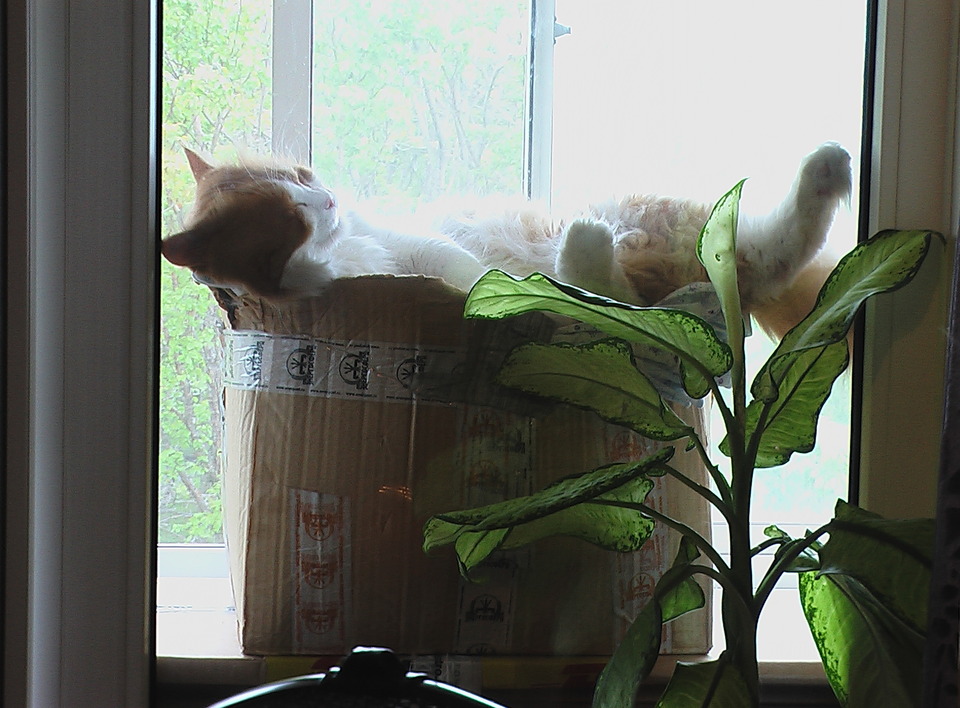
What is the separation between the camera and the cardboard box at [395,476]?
851mm

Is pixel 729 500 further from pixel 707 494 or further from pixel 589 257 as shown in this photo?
pixel 589 257

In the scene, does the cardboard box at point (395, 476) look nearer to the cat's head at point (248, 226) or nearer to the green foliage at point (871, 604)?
the cat's head at point (248, 226)

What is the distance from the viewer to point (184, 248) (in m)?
0.83

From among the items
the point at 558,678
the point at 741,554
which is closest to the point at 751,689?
the point at 741,554

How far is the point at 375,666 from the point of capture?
1.89 ft

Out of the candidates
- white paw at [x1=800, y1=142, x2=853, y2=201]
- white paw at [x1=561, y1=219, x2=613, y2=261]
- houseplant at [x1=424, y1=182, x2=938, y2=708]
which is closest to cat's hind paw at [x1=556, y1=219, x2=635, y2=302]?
white paw at [x1=561, y1=219, x2=613, y2=261]

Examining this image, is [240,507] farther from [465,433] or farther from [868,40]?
[868,40]

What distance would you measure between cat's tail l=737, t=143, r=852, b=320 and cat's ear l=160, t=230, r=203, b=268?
56cm

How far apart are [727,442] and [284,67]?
0.61m

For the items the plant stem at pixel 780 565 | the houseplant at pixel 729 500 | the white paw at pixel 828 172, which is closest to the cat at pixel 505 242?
the white paw at pixel 828 172

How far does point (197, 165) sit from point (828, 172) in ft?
2.13

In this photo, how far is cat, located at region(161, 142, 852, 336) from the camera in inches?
32.2

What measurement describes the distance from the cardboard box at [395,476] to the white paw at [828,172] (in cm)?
30

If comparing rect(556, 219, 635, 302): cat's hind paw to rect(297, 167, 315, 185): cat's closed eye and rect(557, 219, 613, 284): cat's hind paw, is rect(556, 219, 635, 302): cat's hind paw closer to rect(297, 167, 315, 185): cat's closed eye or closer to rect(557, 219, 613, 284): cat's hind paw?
rect(557, 219, 613, 284): cat's hind paw
